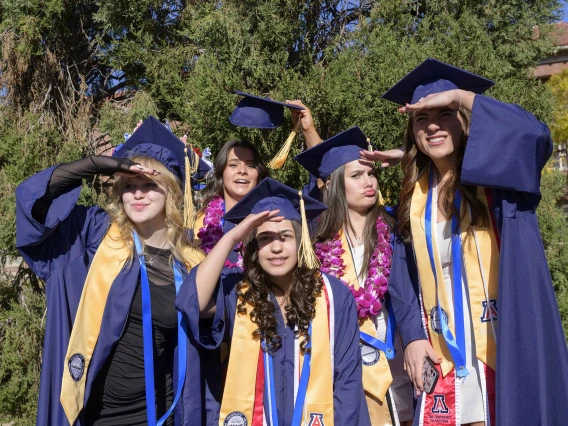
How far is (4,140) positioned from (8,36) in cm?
88

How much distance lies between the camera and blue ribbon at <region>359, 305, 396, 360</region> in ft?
10.6

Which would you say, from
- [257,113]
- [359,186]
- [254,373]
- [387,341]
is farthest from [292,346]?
[257,113]

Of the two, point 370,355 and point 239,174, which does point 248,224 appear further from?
point 239,174

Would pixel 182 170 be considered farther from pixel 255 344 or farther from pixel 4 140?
pixel 4 140

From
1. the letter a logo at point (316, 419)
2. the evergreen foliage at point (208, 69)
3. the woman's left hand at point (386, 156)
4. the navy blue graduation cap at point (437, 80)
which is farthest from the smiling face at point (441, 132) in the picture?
the evergreen foliage at point (208, 69)

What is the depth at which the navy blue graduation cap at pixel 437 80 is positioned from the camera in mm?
2877

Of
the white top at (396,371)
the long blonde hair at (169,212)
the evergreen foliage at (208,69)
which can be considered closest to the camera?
the long blonde hair at (169,212)

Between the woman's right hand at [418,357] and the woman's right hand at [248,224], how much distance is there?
3.11ft

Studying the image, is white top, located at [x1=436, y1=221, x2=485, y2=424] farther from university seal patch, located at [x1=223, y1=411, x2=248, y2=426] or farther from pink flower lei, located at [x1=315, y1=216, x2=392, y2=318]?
university seal patch, located at [x1=223, y1=411, x2=248, y2=426]

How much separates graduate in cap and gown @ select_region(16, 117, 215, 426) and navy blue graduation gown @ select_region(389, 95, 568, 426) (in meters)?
1.40

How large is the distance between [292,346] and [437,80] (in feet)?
4.84

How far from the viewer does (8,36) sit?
16.5 ft

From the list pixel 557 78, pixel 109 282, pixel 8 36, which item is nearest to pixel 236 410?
pixel 109 282

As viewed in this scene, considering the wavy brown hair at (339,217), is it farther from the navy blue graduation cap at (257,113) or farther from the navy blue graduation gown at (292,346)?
the navy blue graduation cap at (257,113)
